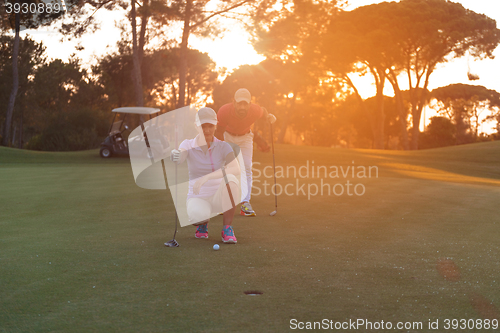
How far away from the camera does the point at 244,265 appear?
460 cm

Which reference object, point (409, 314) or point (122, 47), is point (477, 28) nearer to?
point (122, 47)

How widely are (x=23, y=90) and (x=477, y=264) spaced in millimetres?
50020

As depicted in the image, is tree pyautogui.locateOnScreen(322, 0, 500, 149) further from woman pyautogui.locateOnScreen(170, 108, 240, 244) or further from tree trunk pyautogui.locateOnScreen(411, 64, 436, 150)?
woman pyautogui.locateOnScreen(170, 108, 240, 244)

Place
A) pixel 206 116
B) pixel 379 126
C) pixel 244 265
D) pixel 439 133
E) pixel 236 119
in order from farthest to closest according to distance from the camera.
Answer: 1. pixel 439 133
2. pixel 379 126
3. pixel 236 119
4. pixel 206 116
5. pixel 244 265

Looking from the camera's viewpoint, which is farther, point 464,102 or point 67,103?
point 464,102

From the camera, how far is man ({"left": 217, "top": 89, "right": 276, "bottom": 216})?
24.6ft

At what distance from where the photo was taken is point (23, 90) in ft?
156

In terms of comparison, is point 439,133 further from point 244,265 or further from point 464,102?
point 244,265

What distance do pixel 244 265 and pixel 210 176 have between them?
1.46 m

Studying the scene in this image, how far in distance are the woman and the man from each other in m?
1.80

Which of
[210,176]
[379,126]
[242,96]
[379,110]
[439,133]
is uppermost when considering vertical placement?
[379,110]

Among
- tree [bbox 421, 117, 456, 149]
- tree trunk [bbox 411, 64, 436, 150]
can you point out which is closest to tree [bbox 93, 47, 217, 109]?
tree trunk [bbox 411, 64, 436, 150]

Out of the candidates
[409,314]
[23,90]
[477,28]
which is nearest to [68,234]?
[409,314]

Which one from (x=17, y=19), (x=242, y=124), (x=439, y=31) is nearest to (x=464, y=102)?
(x=439, y=31)
